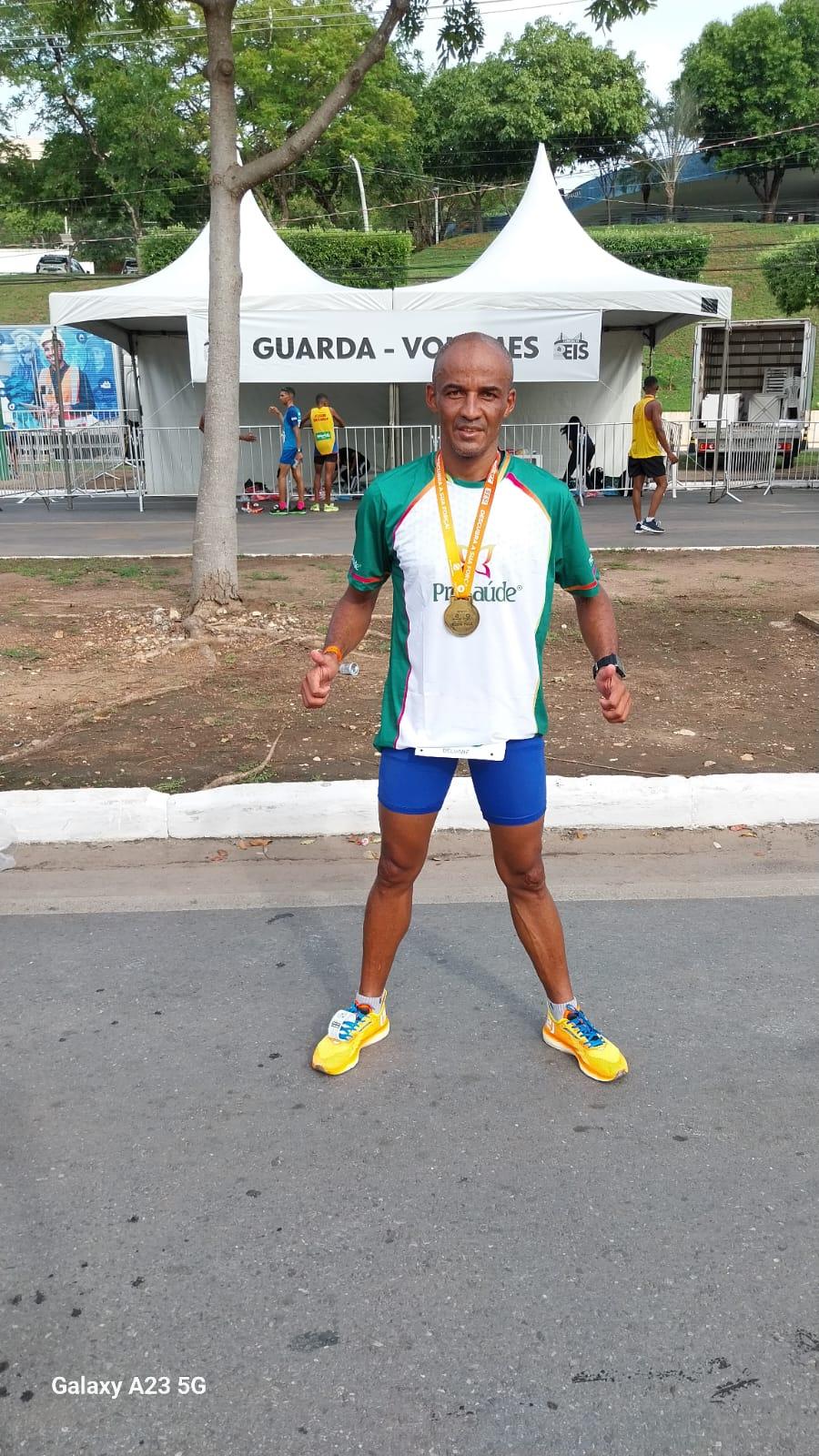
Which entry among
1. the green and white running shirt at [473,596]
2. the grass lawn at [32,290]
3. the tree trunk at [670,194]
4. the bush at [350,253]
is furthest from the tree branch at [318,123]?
the tree trunk at [670,194]

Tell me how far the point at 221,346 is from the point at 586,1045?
652 cm

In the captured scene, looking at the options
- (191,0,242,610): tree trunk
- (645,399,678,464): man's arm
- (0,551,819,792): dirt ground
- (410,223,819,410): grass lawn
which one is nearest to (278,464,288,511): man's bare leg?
(645,399,678,464): man's arm

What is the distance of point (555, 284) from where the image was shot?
17.8 m

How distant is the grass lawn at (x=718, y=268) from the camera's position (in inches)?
1548

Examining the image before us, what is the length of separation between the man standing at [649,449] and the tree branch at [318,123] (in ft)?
20.8

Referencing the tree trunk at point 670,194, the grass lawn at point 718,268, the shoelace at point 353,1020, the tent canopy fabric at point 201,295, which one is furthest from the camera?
the tree trunk at point 670,194

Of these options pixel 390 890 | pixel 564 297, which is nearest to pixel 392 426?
pixel 564 297

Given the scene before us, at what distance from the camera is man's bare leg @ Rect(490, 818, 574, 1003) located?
3076 millimetres

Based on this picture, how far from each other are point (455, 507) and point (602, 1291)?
1885 millimetres

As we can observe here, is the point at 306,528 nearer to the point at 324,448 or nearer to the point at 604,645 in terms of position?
the point at 324,448

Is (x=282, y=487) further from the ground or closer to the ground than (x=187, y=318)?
closer to the ground

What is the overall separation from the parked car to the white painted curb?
50.0 m

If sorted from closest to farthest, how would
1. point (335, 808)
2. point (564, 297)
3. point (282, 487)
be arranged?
point (335, 808) → point (564, 297) → point (282, 487)

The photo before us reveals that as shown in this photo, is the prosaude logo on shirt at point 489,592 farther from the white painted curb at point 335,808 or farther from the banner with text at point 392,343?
the banner with text at point 392,343
